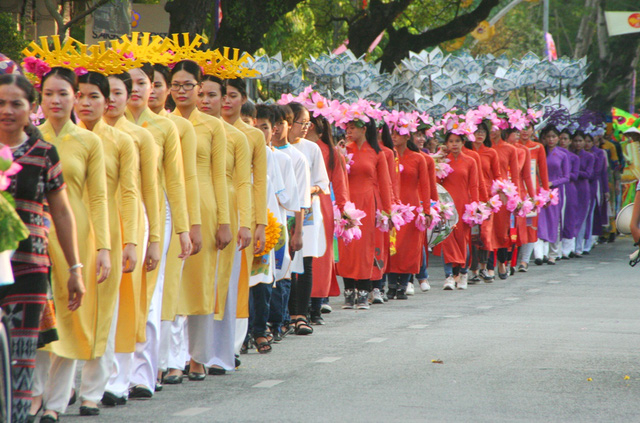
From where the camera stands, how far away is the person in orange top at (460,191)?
15031mm

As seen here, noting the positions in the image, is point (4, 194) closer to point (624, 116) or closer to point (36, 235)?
point (36, 235)

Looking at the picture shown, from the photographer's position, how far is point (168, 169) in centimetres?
708

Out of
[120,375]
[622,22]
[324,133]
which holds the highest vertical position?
[622,22]

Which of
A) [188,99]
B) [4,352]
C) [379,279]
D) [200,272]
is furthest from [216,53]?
[379,279]

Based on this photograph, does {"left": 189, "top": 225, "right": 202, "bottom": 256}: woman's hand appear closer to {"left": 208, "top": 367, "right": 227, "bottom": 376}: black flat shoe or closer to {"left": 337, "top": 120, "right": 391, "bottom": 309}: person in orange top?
{"left": 208, "top": 367, "right": 227, "bottom": 376}: black flat shoe

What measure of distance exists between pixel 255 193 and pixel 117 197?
177cm

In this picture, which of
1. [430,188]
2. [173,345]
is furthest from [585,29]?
[173,345]

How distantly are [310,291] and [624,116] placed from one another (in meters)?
3.14

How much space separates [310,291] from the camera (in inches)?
412

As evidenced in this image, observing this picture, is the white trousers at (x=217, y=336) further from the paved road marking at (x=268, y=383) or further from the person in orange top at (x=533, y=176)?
the person in orange top at (x=533, y=176)

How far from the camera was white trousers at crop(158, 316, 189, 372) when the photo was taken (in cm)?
733

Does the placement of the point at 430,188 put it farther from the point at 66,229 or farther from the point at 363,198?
the point at 66,229

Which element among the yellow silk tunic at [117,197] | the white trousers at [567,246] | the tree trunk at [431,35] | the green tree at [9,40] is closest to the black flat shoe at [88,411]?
the yellow silk tunic at [117,197]

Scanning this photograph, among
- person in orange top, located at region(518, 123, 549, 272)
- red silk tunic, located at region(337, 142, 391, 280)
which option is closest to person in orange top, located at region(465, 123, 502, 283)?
person in orange top, located at region(518, 123, 549, 272)
